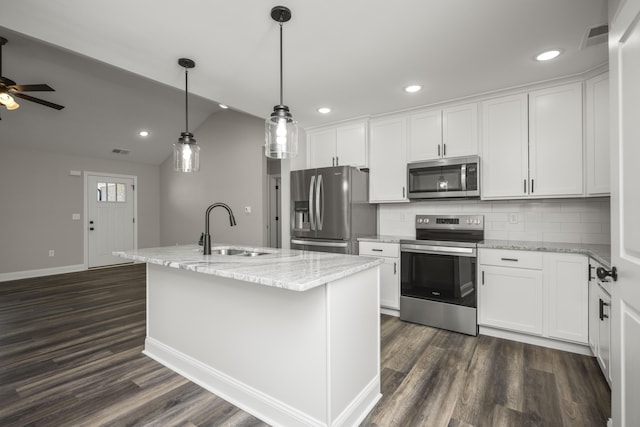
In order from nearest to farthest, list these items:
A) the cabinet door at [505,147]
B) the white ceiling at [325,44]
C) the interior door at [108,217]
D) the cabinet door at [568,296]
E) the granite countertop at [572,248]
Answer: the white ceiling at [325,44]
the granite countertop at [572,248]
the cabinet door at [568,296]
the cabinet door at [505,147]
the interior door at [108,217]

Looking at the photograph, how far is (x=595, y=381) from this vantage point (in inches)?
81.4

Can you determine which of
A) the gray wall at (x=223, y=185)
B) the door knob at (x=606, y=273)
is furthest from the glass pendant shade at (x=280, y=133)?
the gray wall at (x=223, y=185)

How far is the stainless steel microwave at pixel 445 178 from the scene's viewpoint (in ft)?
10.1

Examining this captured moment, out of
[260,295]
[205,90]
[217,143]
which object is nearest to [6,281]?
[217,143]

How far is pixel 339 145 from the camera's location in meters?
4.02

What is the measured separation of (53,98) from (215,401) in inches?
209

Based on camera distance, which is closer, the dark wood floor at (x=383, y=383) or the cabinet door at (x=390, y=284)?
the dark wood floor at (x=383, y=383)

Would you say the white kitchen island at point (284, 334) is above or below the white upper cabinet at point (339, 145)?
below

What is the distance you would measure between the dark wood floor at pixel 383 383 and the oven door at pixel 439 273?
0.35 m

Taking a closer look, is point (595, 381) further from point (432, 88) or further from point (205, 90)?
point (205, 90)

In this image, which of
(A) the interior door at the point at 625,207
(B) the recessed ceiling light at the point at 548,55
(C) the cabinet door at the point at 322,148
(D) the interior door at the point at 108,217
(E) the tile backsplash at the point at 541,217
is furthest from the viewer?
(D) the interior door at the point at 108,217

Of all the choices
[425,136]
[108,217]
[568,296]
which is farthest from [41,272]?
[568,296]

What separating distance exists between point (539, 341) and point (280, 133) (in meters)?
2.83

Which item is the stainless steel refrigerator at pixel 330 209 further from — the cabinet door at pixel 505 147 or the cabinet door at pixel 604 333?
the cabinet door at pixel 604 333
